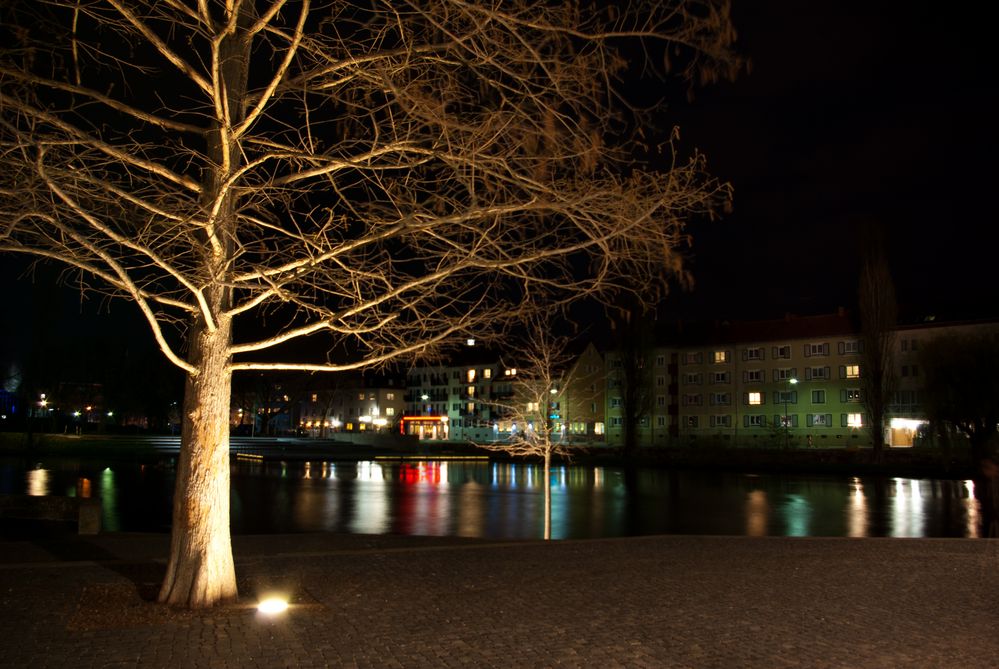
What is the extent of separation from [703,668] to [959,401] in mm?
55331

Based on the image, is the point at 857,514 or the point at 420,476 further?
the point at 420,476

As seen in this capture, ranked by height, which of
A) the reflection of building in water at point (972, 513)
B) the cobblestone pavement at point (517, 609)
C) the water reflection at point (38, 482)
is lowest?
the reflection of building in water at point (972, 513)

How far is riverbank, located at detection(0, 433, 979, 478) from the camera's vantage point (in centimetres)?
5328

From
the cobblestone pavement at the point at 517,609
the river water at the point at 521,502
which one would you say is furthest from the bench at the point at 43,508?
the river water at the point at 521,502

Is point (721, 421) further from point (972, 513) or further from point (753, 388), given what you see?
point (972, 513)

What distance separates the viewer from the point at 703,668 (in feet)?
21.8

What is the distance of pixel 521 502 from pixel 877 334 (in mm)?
39747

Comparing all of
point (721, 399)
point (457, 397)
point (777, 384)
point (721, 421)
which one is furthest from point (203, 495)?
point (457, 397)

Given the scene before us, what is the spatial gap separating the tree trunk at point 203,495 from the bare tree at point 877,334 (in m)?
55.9

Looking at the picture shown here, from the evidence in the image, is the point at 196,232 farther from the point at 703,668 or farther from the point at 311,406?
the point at 311,406

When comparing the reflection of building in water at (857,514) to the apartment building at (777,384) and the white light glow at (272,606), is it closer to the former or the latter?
the white light glow at (272,606)

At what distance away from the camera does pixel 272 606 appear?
851 centimetres

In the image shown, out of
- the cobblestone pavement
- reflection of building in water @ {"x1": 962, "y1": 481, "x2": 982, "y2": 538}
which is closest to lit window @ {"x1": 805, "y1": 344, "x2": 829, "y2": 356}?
reflection of building in water @ {"x1": 962, "y1": 481, "x2": 982, "y2": 538}

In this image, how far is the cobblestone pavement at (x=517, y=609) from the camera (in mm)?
6949
